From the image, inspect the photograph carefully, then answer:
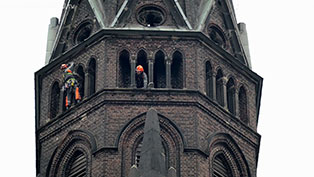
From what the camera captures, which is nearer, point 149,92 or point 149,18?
point 149,92

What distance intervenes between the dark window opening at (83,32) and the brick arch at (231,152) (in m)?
5.84

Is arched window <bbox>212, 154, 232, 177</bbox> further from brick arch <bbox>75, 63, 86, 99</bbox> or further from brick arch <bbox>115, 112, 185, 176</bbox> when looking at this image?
brick arch <bbox>75, 63, 86, 99</bbox>

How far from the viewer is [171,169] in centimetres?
5044

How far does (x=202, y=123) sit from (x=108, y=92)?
3.16 meters

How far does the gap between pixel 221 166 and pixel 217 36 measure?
5014 mm

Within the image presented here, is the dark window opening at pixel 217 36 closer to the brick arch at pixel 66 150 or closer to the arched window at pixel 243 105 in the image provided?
the arched window at pixel 243 105

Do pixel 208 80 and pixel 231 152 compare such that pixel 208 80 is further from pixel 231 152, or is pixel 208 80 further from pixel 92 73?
pixel 92 73

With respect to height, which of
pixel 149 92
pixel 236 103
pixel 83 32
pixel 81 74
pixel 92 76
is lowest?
pixel 149 92

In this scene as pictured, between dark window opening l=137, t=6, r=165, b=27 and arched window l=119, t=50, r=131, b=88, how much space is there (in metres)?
1.45

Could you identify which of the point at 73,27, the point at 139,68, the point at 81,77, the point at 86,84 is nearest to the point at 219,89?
the point at 139,68

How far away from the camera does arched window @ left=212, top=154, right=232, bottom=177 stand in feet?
179

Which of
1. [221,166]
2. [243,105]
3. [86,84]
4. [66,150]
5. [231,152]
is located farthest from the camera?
[243,105]

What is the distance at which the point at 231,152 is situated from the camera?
55.3 metres

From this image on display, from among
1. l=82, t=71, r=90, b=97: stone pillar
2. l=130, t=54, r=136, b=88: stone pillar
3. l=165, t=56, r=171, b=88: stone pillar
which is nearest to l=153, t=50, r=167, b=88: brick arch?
l=165, t=56, r=171, b=88: stone pillar
